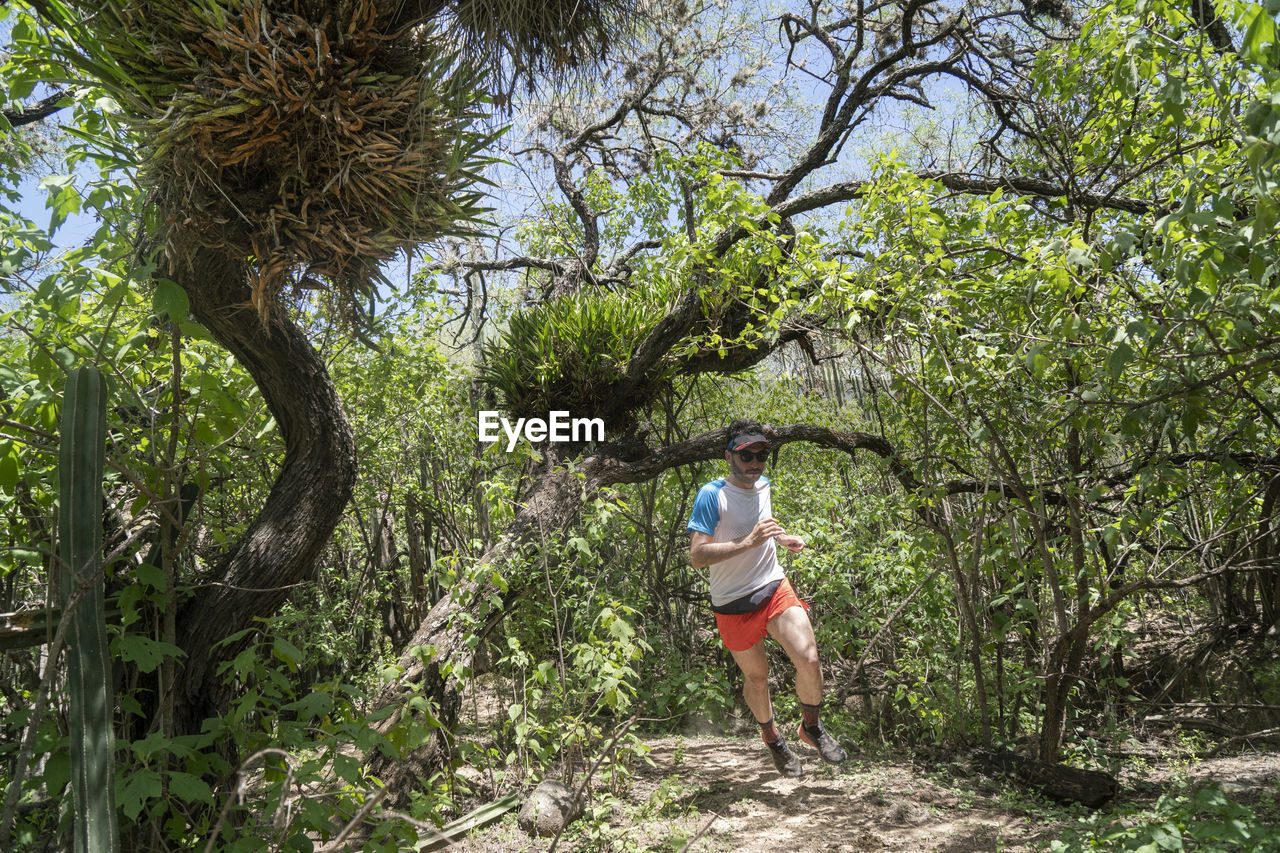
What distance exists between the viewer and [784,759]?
3766mm

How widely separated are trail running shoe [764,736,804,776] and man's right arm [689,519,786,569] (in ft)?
3.27

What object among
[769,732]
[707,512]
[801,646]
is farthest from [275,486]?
[769,732]

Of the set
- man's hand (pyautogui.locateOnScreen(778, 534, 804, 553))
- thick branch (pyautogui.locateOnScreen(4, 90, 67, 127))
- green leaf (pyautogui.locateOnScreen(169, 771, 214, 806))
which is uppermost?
Answer: thick branch (pyautogui.locateOnScreen(4, 90, 67, 127))

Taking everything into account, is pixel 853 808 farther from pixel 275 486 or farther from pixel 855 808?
pixel 275 486

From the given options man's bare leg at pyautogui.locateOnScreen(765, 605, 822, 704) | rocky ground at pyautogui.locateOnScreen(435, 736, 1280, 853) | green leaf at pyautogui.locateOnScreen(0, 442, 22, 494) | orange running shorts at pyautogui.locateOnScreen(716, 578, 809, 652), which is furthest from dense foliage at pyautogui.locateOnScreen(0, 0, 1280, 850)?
man's bare leg at pyautogui.locateOnScreen(765, 605, 822, 704)

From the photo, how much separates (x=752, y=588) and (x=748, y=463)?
1.87 feet

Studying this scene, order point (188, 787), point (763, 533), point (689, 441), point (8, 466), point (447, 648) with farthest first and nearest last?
1. point (689, 441)
2. point (447, 648)
3. point (763, 533)
4. point (8, 466)
5. point (188, 787)

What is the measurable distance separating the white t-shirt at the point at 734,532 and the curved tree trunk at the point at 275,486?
5.13ft

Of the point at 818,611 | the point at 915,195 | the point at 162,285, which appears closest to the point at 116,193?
the point at 162,285

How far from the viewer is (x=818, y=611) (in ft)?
17.1

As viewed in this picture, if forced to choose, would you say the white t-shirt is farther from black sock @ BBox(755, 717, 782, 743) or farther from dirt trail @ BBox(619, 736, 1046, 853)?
dirt trail @ BBox(619, 736, 1046, 853)

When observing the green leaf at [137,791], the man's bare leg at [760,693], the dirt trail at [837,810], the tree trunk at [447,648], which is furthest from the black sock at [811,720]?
the green leaf at [137,791]

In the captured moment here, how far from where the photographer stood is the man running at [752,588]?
3467 mm

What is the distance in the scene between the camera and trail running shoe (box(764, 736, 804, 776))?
3732 mm
